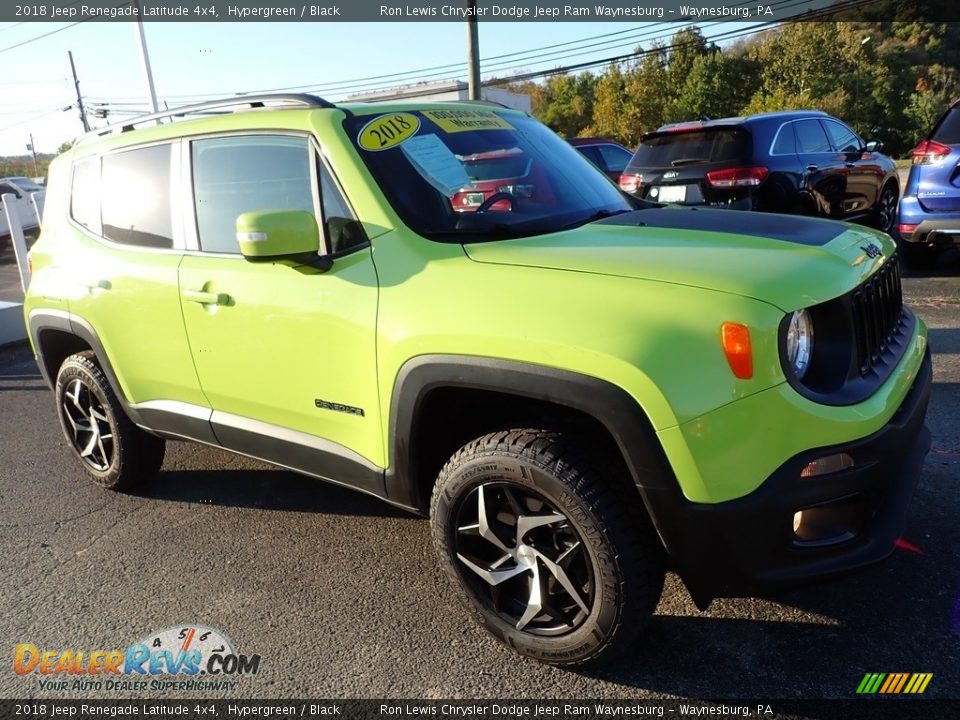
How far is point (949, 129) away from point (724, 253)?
234 inches

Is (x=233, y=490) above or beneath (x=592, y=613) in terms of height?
beneath

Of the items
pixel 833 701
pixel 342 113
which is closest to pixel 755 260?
pixel 833 701

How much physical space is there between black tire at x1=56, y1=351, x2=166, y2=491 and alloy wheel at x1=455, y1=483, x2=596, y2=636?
85.7 inches

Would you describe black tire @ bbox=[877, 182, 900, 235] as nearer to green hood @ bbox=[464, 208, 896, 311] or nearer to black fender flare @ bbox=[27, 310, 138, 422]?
green hood @ bbox=[464, 208, 896, 311]

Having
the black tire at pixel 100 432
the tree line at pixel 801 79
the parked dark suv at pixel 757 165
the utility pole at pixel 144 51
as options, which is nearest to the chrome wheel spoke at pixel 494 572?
the black tire at pixel 100 432

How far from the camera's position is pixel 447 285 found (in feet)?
7.71

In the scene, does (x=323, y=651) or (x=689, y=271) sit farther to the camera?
(x=323, y=651)

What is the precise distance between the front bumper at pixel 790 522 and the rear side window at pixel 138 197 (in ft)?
8.16

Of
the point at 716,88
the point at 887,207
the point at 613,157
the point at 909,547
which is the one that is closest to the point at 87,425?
the point at 909,547

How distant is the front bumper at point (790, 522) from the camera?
1971 mm

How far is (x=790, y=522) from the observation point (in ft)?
6.63

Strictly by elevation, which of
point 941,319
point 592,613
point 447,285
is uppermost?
point 447,285

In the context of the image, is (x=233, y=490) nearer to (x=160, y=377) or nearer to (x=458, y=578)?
(x=160, y=377)

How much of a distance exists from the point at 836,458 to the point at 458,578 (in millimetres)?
1252
